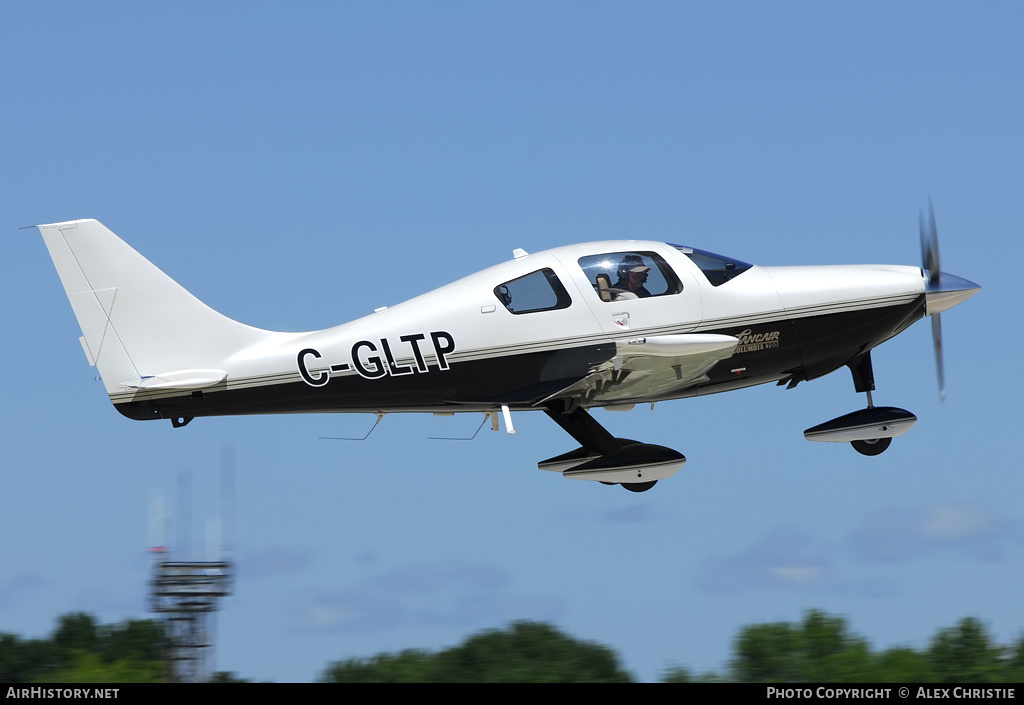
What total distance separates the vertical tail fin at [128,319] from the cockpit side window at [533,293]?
119 inches

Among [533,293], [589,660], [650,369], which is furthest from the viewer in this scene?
[589,660]

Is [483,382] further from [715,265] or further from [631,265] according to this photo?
[715,265]

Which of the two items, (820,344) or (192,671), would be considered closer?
(820,344)

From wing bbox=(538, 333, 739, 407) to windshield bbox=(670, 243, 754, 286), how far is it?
0.85 m

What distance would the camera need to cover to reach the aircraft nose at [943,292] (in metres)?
15.4

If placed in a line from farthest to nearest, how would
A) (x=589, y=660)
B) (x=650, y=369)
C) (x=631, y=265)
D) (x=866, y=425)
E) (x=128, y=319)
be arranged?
1. (x=589, y=660)
2. (x=866, y=425)
3. (x=128, y=319)
4. (x=631, y=265)
5. (x=650, y=369)

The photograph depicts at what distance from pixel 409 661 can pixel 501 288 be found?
18.0 m

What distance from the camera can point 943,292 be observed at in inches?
607

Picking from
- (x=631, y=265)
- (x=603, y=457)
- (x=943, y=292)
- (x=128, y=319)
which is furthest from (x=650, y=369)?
(x=128, y=319)

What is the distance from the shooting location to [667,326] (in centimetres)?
1440

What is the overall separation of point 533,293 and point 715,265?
233 cm

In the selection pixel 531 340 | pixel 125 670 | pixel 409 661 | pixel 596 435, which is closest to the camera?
pixel 531 340
